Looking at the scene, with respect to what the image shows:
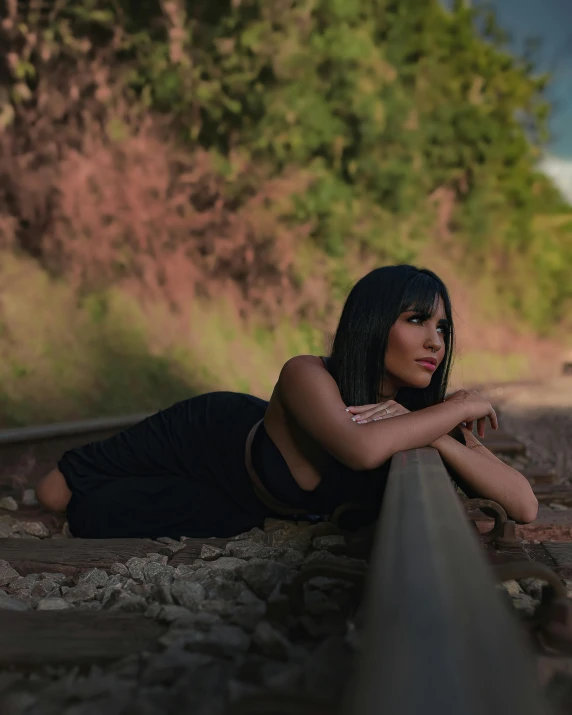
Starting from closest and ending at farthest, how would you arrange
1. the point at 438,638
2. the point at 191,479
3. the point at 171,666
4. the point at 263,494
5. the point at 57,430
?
the point at 438,638 < the point at 171,666 < the point at 263,494 < the point at 191,479 < the point at 57,430

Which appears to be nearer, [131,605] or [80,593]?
[131,605]

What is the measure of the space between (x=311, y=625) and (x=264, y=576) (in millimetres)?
367

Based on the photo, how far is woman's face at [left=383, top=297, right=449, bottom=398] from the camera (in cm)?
A: 224

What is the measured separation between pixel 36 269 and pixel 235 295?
2.72m

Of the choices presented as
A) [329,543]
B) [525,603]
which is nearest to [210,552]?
[329,543]

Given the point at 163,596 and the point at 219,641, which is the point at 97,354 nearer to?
the point at 163,596

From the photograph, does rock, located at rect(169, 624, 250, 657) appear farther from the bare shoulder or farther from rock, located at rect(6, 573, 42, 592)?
the bare shoulder

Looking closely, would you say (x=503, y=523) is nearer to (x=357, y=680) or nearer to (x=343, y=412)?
(x=343, y=412)

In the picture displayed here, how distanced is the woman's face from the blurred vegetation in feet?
16.9

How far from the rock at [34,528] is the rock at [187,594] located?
4.69 ft

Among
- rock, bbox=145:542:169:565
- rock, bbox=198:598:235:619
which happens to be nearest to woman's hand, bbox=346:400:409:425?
rock, bbox=145:542:169:565

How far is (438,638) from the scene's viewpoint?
69 cm

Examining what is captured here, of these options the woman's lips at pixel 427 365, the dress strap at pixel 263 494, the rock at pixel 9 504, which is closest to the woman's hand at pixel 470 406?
the woman's lips at pixel 427 365

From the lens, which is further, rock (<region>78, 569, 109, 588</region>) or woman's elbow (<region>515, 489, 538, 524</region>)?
woman's elbow (<region>515, 489, 538, 524</region>)
